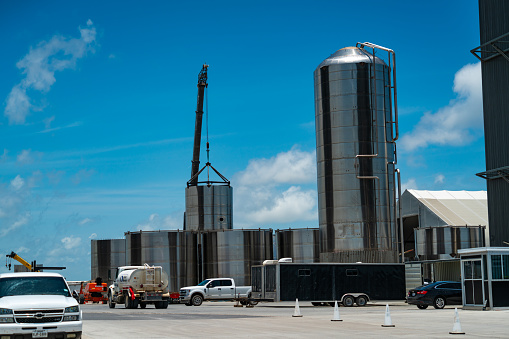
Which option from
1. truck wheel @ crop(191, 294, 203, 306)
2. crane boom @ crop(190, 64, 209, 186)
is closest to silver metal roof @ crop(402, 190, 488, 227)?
crane boom @ crop(190, 64, 209, 186)

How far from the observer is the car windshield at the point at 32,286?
18.0 m

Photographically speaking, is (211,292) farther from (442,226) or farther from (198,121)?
(198,121)

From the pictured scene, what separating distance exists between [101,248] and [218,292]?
2072cm

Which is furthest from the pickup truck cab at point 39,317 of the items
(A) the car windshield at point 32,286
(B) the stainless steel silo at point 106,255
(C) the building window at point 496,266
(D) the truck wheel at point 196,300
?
(B) the stainless steel silo at point 106,255

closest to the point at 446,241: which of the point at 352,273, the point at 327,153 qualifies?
the point at 327,153

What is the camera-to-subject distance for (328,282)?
4388 centimetres

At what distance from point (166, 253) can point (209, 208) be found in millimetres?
8554

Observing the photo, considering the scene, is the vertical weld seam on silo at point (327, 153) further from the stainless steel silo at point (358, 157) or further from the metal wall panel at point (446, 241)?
the metal wall panel at point (446, 241)

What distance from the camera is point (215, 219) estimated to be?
229ft

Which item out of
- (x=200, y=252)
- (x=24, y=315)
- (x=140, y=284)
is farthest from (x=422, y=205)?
(x=24, y=315)

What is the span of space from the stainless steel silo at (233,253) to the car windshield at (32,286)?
4489 cm

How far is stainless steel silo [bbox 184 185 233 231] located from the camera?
6988 centimetres

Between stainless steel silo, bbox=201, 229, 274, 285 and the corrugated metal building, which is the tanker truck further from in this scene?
stainless steel silo, bbox=201, 229, 274, 285

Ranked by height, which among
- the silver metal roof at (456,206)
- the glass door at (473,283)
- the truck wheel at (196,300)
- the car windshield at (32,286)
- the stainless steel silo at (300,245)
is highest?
the silver metal roof at (456,206)
